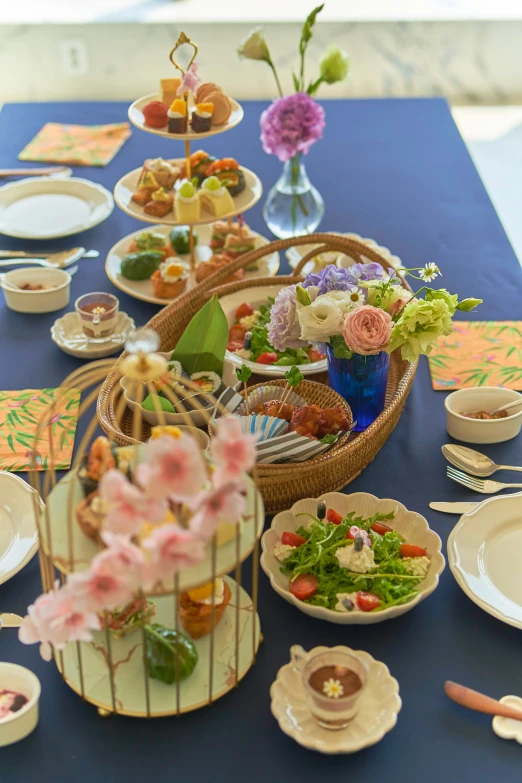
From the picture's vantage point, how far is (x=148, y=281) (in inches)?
81.0

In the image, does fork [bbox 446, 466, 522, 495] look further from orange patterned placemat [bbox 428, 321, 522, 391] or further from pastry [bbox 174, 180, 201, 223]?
pastry [bbox 174, 180, 201, 223]

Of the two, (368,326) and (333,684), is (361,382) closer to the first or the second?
(368,326)

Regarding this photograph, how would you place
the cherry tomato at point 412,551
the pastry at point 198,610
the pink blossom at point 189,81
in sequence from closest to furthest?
the pastry at point 198,610 < the cherry tomato at point 412,551 < the pink blossom at point 189,81

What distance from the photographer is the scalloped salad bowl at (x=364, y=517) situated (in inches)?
46.5

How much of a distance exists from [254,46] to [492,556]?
1.36 meters

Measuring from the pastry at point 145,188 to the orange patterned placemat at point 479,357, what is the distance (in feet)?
2.49

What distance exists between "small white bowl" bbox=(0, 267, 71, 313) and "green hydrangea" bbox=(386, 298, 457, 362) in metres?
0.89

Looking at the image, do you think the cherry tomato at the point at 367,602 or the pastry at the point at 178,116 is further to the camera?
the pastry at the point at 178,116

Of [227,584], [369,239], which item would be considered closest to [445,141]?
[369,239]

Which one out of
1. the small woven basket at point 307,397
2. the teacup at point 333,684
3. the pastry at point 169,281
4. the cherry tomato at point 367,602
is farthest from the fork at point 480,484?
the pastry at point 169,281

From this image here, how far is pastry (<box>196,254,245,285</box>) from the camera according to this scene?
6.48 ft

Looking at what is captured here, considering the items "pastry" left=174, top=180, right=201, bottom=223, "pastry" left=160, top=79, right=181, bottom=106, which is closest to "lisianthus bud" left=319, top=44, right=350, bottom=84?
"pastry" left=160, top=79, right=181, bottom=106

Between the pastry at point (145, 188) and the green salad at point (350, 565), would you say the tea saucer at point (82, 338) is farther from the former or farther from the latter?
the green salad at point (350, 565)

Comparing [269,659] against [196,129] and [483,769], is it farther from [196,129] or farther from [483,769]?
[196,129]
